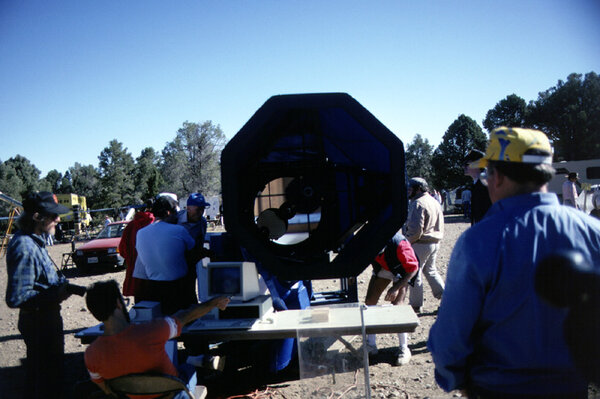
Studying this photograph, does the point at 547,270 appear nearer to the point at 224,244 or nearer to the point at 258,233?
the point at 258,233

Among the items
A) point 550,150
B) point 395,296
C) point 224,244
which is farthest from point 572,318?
point 395,296

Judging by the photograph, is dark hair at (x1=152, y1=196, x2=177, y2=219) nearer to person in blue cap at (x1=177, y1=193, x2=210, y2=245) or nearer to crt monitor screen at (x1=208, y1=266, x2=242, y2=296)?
person in blue cap at (x1=177, y1=193, x2=210, y2=245)

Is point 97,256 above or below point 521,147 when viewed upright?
below

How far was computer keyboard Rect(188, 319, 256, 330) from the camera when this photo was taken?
2.75m

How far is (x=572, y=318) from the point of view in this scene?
4.12 feet

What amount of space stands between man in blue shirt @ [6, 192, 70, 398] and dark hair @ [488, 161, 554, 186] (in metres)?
2.97

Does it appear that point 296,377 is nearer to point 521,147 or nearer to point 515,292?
point 515,292

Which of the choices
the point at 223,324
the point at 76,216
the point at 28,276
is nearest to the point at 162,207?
the point at 28,276

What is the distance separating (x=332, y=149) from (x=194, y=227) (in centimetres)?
189

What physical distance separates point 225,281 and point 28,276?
1349mm

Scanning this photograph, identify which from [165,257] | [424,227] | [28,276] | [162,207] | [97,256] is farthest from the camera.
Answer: [97,256]

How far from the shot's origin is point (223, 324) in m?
2.83

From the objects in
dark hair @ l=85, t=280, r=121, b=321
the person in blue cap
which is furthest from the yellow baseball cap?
the person in blue cap

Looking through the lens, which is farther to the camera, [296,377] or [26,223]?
[296,377]
